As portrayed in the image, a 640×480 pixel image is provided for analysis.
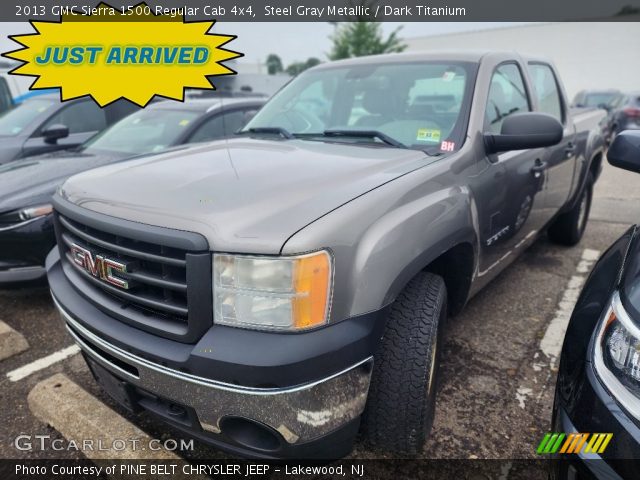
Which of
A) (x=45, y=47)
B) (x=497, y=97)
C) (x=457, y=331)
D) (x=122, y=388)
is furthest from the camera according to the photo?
(x=45, y=47)

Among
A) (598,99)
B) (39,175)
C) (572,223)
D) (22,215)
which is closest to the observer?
(22,215)

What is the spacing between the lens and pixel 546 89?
3586 mm

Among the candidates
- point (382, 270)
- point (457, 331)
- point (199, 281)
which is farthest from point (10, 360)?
point (457, 331)

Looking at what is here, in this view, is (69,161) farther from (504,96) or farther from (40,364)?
(504,96)

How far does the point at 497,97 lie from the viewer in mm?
2654

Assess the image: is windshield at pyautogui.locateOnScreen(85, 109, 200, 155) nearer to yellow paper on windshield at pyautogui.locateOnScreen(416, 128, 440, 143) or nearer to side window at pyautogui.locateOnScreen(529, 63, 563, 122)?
yellow paper on windshield at pyautogui.locateOnScreen(416, 128, 440, 143)

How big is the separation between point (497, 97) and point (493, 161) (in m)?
0.53

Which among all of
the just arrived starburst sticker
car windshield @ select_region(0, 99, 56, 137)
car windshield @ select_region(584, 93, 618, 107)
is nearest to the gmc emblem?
the just arrived starburst sticker

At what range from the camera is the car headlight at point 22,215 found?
304 cm

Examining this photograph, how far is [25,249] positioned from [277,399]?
257 cm

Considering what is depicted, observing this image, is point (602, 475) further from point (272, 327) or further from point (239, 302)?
point (239, 302)

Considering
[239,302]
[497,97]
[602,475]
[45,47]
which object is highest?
[45,47]

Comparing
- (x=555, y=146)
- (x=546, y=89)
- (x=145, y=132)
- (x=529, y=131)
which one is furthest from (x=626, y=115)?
(x=145, y=132)

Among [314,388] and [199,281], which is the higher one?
[199,281]
